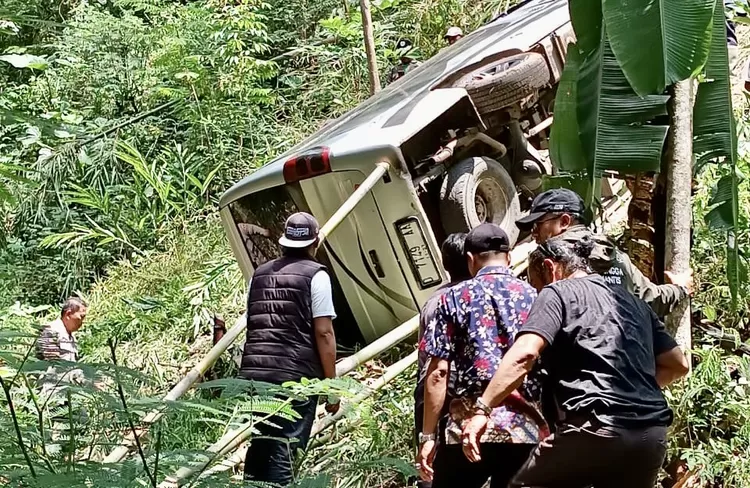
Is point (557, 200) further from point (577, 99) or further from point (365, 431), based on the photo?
point (365, 431)

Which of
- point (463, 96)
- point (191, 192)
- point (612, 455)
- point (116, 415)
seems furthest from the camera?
point (191, 192)

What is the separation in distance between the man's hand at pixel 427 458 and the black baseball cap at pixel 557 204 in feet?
3.21

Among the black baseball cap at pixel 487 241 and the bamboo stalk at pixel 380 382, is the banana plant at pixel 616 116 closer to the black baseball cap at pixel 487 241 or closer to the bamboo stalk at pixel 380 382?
the black baseball cap at pixel 487 241

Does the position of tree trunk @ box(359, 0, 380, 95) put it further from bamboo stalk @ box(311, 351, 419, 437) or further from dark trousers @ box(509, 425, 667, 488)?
dark trousers @ box(509, 425, 667, 488)

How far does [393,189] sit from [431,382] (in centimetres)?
220

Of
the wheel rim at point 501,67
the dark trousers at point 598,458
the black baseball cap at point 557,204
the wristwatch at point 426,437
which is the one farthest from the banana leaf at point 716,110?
the wheel rim at point 501,67

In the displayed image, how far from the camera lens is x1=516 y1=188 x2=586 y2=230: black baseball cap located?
11.0 ft

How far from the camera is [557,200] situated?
11.1 feet

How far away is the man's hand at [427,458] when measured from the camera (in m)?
3.45

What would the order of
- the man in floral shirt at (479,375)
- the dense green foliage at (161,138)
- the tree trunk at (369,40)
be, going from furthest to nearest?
the tree trunk at (369,40) < the dense green foliage at (161,138) < the man in floral shirt at (479,375)

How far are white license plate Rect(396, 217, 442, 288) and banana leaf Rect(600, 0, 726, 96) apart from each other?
2.86 m

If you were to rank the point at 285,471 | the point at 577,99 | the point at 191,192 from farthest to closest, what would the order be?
1. the point at 191,192
2. the point at 285,471
3. the point at 577,99

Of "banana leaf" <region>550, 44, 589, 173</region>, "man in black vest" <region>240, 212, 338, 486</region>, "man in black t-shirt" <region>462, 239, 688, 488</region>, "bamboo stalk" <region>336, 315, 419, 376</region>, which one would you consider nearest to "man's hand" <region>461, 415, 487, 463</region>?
"man in black t-shirt" <region>462, 239, 688, 488</region>

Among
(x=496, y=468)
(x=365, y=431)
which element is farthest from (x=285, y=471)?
(x=496, y=468)
